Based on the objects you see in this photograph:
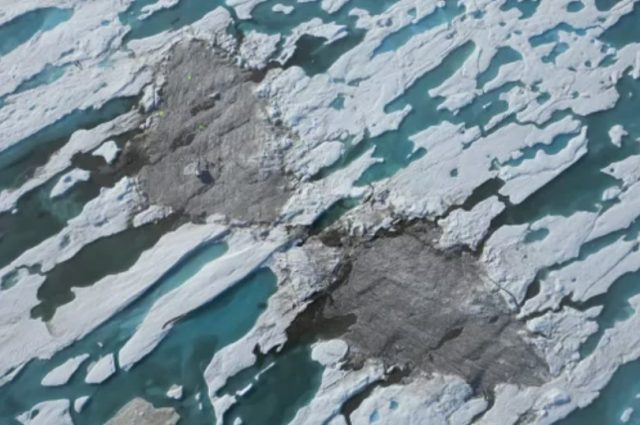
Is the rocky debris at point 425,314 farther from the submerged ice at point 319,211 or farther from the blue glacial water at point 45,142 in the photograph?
the blue glacial water at point 45,142

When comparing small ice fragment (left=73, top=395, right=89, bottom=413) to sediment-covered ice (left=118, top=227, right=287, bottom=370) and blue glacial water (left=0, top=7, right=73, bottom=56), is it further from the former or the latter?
blue glacial water (left=0, top=7, right=73, bottom=56)

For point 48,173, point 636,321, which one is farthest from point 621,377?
point 48,173

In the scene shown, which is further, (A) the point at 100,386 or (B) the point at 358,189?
(B) the point at 358,189

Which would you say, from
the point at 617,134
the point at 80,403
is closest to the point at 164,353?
the point at 80,403

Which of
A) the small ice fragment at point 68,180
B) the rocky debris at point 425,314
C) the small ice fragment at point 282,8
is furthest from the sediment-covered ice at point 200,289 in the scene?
the small ice fragment at point 282,8

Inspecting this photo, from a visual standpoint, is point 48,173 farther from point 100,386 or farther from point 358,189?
point 358,189

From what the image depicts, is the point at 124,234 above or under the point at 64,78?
under

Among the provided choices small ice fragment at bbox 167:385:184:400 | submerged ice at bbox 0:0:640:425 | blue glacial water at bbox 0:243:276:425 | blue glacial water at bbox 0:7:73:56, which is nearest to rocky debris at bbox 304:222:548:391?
submerged ice at bbox 0:0:640:425
